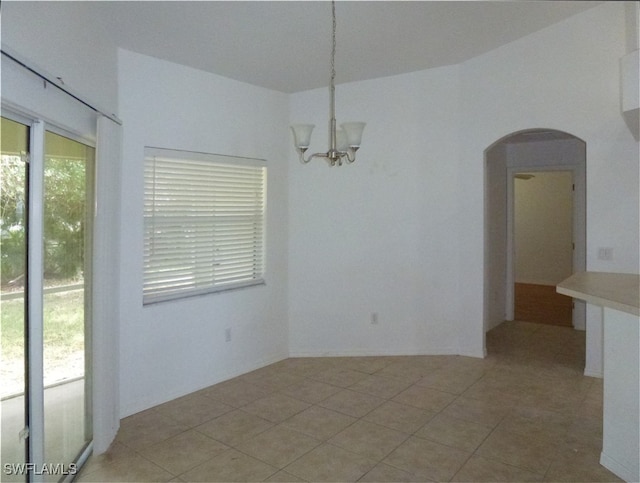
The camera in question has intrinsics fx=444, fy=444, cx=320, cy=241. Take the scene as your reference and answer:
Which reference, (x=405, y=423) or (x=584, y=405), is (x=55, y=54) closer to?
(x=405, y=423)

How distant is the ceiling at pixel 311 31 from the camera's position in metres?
3.09

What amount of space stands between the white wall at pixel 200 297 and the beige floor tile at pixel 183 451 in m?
0.69

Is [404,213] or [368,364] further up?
[404,213]

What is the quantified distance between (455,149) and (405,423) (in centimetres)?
288

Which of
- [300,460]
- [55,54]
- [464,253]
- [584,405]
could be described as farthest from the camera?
[464,253]

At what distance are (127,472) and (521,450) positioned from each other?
97.4 inches

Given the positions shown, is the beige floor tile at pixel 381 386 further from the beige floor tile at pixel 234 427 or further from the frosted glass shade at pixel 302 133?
the frosted glass shade at pixel 302 133

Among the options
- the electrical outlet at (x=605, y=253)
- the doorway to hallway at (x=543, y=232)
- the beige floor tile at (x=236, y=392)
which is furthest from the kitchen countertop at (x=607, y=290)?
the doorway to hallway at (x=543, y=232)

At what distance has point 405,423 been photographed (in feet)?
10.8

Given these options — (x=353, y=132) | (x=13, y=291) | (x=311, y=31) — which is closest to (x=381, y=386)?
(x=353, y=132)

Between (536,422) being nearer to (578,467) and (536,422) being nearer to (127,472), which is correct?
(578,467)

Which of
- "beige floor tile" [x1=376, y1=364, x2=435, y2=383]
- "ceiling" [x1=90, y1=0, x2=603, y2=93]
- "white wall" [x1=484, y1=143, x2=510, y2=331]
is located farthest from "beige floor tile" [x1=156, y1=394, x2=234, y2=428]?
"white wall" [x1=484, y1=143, x2=510, y2=331]

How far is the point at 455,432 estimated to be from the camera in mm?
3121

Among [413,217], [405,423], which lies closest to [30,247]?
[405,423]
